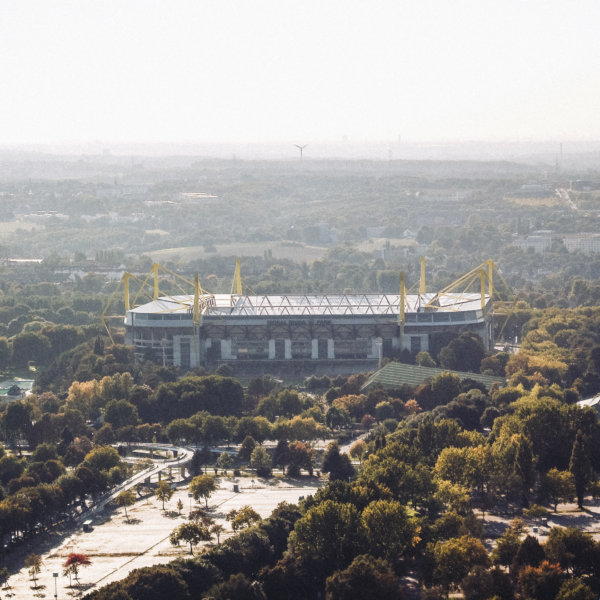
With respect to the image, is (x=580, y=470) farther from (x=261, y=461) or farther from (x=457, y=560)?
(x=261, y=461)

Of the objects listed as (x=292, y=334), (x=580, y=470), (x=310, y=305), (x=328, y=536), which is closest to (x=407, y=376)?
(x=292, y=334)

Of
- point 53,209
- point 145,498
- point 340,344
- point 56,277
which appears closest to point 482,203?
point 53,209

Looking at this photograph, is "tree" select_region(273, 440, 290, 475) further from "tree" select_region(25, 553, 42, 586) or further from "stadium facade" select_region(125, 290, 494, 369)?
"stadium facade" select_region(125, 290, 494, 369)

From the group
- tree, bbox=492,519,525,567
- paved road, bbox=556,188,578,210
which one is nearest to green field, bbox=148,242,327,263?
paved road, bbox=556,188,578,210

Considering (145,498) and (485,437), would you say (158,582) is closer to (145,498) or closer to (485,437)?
(145,498)

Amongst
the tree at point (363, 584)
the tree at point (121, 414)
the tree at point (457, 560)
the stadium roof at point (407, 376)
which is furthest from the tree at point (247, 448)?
the tree at point (363, 584)
